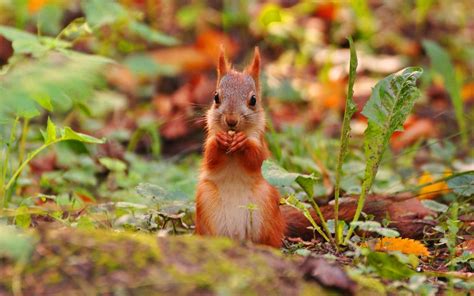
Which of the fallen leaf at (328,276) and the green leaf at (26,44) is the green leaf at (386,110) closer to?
Result: the fallen leaf at (328,276)

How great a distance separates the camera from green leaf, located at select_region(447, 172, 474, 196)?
3631 millimetres

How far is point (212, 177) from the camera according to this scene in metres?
3.41

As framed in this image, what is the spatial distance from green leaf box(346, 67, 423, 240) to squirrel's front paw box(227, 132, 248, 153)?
0.48 meters

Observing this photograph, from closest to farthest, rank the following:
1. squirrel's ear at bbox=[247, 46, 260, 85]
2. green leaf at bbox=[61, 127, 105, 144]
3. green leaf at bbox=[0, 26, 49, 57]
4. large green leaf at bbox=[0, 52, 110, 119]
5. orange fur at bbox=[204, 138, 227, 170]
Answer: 1. large green leaf at bbox=[0, 52, 110, 119]
2. green leaf at bbox=[61, 127, 105, 144]
3. orange fur at bbox=[204, 138, 227, 170]
4. green leaf at bbox=[0, 26, 49, 57]
5. squirrel's ear at bbox=[247, 46, 260, 85]

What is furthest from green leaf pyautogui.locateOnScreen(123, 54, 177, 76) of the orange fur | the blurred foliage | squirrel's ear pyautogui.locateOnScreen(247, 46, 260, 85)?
the orange fur

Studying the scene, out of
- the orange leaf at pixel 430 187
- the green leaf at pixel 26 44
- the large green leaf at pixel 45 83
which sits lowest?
the orange leaf at pixel 430 187

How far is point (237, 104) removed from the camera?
3.68 metres

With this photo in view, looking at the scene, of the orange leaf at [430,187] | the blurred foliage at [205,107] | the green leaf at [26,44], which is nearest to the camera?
the blurred foliage at [205,107]

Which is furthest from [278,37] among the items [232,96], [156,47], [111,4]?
[232,96]

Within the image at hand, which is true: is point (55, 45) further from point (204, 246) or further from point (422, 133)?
point (422, 133)

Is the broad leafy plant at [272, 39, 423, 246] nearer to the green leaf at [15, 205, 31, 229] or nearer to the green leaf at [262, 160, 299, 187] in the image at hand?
the green leaf at [262, 160, 299, 187]

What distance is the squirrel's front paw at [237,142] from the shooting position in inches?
133

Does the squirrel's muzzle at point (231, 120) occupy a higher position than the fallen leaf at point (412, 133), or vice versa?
A: the squirrel's muzzle at point (231, 120)

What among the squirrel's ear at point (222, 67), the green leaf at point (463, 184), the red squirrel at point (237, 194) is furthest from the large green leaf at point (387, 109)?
the squirrel's ear at point (222, 67)
